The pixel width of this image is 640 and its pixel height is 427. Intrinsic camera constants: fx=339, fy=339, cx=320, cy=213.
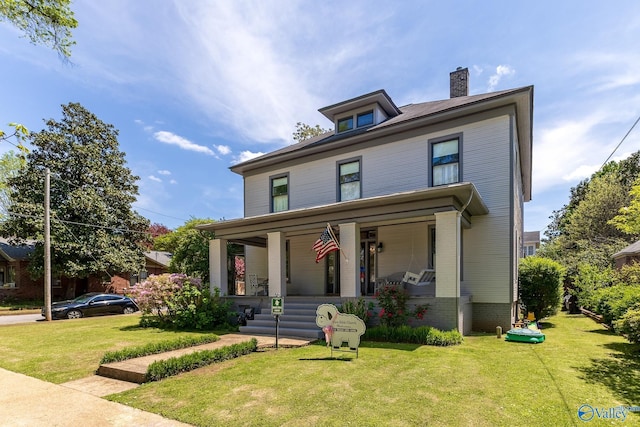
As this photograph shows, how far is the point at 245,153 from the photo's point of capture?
2655 cm

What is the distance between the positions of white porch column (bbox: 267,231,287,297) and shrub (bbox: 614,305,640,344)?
8.88 m

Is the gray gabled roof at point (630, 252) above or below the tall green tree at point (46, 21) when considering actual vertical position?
below

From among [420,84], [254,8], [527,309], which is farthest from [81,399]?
[420,84]

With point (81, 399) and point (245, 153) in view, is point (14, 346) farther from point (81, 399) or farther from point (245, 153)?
point (245, 153)

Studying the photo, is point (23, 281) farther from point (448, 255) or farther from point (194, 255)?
point (448, 255)

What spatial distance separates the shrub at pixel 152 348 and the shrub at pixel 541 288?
420 inches

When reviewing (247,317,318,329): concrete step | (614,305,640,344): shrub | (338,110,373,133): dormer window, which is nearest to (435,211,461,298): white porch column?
(614,305,640,344): shrub

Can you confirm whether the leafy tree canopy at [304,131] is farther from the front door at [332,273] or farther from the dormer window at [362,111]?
the front door at [332,273]

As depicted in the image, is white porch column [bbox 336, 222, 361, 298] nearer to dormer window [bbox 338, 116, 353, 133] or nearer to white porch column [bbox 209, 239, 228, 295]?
white porch column [bbox 209, 239, 228, 295]

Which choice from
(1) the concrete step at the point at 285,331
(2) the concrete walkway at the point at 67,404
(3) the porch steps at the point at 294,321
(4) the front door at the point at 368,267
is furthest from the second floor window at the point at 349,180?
(2) the concrete walkway at the point at 67,404

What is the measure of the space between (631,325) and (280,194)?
12.2 meters

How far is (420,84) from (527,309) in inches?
389

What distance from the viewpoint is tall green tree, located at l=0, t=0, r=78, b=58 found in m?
5.36

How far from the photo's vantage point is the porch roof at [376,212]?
8781mm
